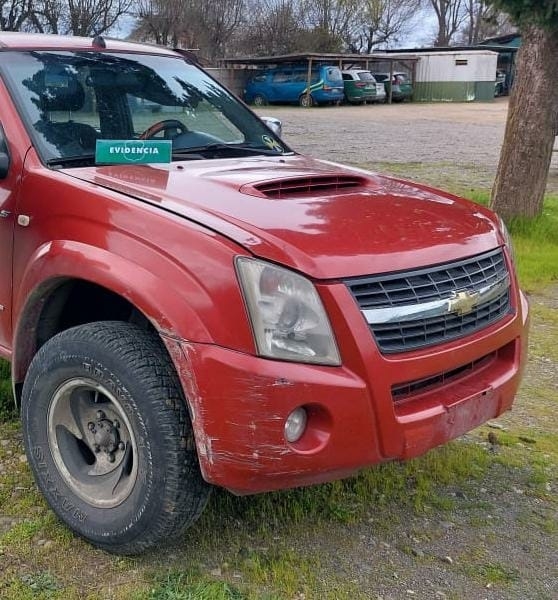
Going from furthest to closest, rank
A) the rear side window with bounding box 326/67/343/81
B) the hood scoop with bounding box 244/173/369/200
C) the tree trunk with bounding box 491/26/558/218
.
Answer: the rear side window with bounding box 326/67/343/81 < the tree trunk with bounding box 491/26/558/218 < the hood scoop with bounding box 244/173/369/200

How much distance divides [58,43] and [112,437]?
2197 mm

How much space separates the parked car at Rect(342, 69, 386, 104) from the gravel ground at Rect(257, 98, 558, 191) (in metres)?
3.26

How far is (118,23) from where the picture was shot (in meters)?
33.6

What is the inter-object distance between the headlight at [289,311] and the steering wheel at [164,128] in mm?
1771

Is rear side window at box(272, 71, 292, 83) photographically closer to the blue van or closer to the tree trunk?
the blue van

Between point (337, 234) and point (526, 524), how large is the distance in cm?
158

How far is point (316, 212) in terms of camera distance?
2840 millimetres

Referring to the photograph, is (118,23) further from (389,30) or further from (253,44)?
(389,30)

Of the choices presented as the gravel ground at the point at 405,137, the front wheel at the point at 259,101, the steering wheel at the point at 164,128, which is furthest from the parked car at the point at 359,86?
the steering wheel at the point at 164,128

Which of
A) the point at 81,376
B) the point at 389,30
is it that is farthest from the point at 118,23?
the point at 81,376

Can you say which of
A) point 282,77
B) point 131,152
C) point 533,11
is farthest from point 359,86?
point 131,152

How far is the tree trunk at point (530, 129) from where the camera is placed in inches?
309

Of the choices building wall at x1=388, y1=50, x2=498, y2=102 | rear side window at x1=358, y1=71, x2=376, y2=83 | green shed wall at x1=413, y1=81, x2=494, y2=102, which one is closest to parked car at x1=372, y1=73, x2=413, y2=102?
green shed wall at x1=413, y1=81, x2=494, y2=102

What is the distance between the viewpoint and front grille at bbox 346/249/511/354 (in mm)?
2498
